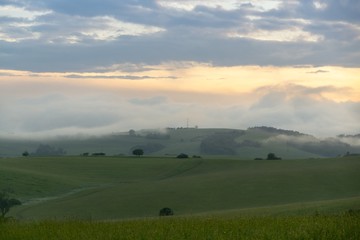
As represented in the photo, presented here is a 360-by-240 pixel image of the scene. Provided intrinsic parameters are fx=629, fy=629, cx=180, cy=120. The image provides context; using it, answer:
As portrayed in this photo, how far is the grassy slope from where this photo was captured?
65375 millimetres

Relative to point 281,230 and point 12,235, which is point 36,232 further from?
point 281,230

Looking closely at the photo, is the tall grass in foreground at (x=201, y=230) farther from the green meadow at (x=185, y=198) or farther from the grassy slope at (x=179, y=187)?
the grassy slope at (x=179, y=187)

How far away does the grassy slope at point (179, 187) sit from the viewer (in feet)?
214

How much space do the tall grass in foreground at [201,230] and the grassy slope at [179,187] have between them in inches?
1015

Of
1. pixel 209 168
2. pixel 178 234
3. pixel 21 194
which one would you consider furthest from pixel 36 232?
pixel 209 168

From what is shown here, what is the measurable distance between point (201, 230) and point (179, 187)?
197 feet

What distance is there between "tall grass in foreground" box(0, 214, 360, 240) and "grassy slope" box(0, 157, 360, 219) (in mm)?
25769

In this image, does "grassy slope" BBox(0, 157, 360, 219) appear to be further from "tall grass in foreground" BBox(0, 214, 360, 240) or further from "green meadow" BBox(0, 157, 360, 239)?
"tall grass in foreground" BBox(0, 214, 360, 240)

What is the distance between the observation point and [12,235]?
21641 millimetres

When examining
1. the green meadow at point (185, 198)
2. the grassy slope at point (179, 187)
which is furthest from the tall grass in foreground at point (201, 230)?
the grassy slope at point (179, 187)

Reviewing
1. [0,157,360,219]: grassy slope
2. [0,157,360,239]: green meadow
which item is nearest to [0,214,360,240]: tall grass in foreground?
[0,157,360,239]: green meadow

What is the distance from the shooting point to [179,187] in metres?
80.4

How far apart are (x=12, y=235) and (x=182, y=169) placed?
299 feet

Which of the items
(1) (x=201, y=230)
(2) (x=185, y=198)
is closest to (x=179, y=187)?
(2) (x=185, y=198)
